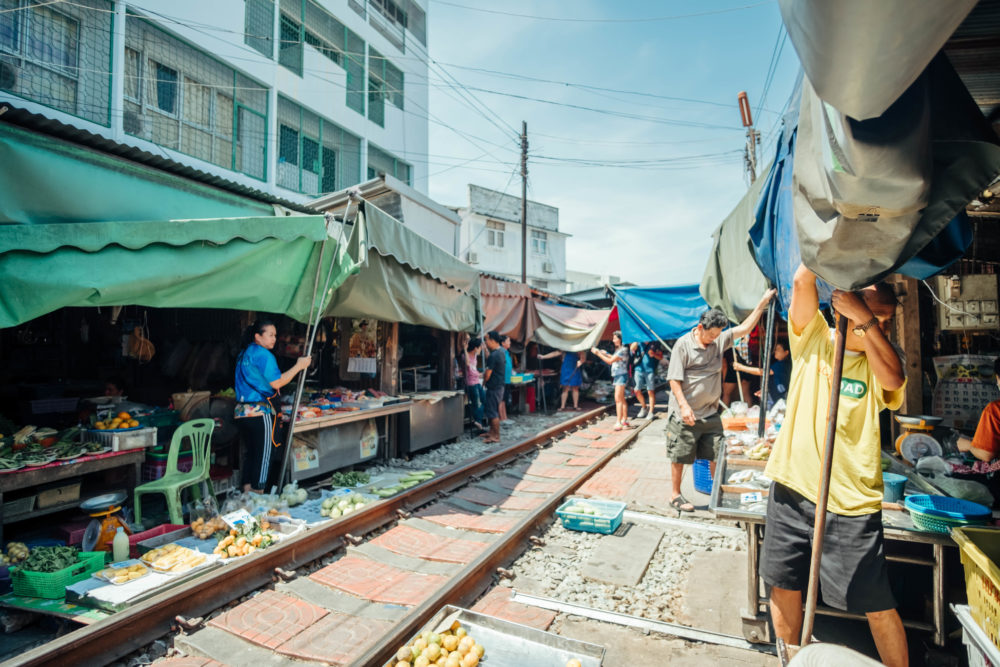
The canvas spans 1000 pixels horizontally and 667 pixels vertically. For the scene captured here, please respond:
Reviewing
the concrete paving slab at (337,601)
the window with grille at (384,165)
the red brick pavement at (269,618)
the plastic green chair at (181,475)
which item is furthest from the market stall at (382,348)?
the window with grille at (384,165)

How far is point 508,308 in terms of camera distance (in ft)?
43.6

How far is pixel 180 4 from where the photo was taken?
11.3 meters

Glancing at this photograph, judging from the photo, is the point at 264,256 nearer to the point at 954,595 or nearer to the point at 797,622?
the point at 797,622

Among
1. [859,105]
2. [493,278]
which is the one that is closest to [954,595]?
[859,105]

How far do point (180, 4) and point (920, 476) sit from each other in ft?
50.3

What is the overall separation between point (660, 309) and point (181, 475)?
30.9 feet

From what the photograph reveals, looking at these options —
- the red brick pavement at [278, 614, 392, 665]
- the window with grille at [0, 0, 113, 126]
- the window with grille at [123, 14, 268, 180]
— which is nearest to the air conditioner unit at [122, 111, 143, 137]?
the window with grille at [123, 14, 268, 180]

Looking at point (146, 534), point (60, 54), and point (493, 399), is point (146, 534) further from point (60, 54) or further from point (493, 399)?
point (60, 54)

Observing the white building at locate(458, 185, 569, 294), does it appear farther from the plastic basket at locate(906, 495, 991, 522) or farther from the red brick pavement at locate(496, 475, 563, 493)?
the plastic basket at locate(906, 495, 991, 522)

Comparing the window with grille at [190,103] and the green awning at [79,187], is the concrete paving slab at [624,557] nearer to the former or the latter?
the green awning at [79,187]

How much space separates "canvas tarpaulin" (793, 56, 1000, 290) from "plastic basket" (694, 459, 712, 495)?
18.2ft

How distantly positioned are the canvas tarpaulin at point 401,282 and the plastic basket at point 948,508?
230 inches

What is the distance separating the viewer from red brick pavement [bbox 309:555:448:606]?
4.27 m

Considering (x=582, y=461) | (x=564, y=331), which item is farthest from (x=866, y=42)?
(x=564, y=331)
